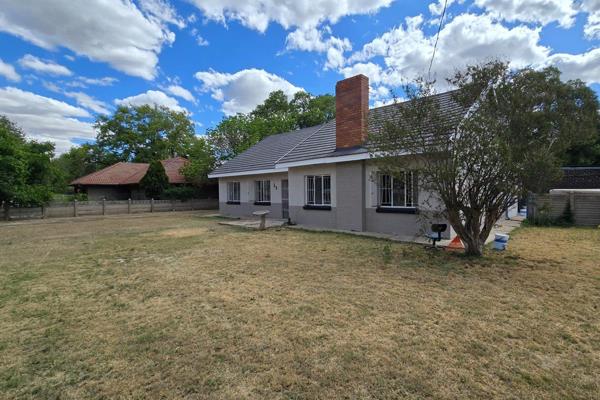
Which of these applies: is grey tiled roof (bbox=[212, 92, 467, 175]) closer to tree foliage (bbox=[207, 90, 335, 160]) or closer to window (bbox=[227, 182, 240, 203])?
window (bbox=[227, 182, 240, 203])

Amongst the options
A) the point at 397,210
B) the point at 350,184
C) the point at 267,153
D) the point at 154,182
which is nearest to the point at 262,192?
the point at 267,153

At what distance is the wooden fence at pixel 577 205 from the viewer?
39.3 feet

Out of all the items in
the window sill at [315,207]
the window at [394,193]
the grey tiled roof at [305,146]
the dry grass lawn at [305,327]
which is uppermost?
the grey tiled roof at [305,146]

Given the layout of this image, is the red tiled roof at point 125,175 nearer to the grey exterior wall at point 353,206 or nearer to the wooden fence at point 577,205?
the grey exterior wall at point 353,206

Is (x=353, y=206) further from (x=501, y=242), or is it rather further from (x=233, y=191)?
(x=233, y=191)

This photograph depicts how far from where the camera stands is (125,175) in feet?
98.9

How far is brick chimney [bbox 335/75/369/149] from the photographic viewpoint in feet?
38.3

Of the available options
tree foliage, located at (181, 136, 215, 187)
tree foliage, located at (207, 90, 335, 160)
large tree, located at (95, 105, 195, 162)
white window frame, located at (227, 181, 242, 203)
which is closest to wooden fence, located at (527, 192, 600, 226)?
white window frame, located at (227, 181, 242, 203)

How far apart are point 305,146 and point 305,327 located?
36.8ft

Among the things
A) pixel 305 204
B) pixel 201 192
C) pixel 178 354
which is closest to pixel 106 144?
pixel 201 192

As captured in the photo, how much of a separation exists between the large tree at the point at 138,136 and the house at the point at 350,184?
110 ft

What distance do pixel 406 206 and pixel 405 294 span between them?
5919 mm

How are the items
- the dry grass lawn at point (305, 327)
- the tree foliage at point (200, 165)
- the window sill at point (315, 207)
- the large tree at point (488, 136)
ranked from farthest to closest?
the tree foliage at point (200, 165), the window sill at point (315, 207), the large tree at point (488, 136), the dry grass lawn at point (305, 327)

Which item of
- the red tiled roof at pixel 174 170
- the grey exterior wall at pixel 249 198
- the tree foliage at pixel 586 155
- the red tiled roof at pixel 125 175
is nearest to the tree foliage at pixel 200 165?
the red tiled roof at pixel 174 170
